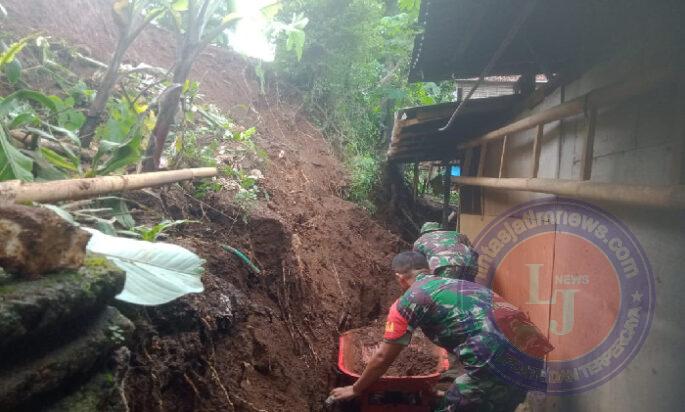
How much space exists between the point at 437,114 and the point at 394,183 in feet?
11.2

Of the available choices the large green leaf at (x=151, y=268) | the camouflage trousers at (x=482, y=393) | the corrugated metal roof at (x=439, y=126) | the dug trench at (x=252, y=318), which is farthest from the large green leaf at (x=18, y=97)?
the corrugated metal roof at (x=439, y=126)

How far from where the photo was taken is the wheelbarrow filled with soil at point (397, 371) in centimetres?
316

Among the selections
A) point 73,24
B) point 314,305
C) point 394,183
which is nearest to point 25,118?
point 314,305

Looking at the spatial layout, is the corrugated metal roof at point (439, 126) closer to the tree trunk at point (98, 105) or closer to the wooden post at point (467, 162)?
the wooden post at point (467, 162)

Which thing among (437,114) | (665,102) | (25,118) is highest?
(437,114)

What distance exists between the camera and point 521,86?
4.32 metres

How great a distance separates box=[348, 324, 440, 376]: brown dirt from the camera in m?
3.55

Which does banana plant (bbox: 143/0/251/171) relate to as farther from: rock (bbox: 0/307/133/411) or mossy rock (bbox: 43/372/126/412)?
mossy rock (bbox: 43/372/126/412)

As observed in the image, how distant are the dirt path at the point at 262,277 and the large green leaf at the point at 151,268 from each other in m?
0.24

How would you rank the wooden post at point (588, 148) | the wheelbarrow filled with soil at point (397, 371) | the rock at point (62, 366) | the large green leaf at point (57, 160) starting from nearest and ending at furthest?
1. the rock at point (62, 366)
2. the wooden post at point (588, 148)
3. the large green leaf at point (57, 160)
4. the wheelbarrow filled with soil at point (397, 371)

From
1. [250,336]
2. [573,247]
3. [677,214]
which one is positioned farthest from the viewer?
[573,247]

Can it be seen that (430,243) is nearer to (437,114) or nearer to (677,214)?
(437,114)

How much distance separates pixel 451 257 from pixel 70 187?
262 cm

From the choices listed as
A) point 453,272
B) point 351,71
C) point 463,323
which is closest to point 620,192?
point 463,323
